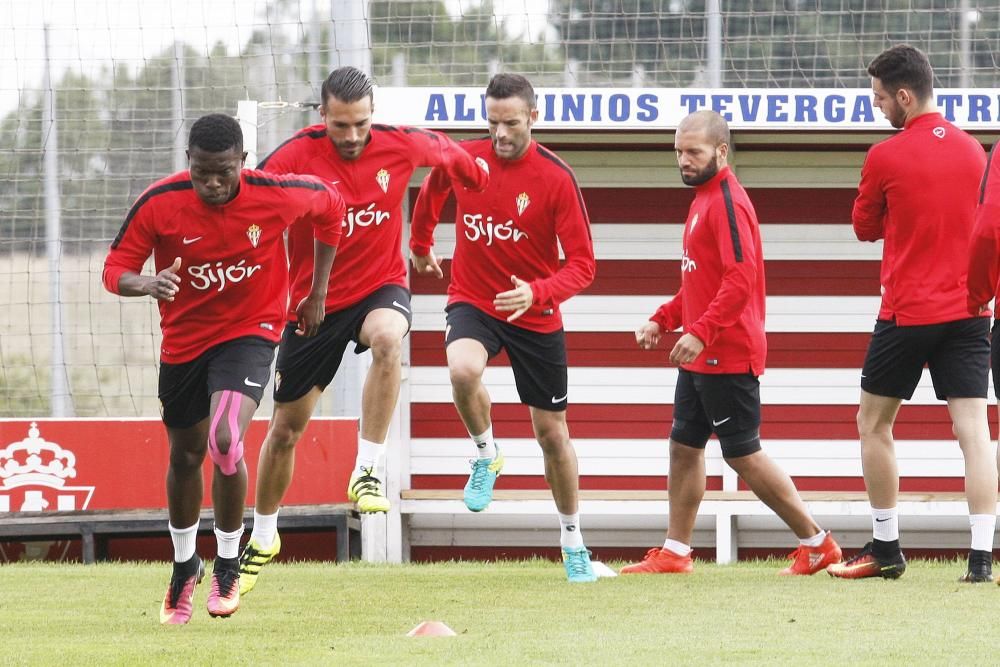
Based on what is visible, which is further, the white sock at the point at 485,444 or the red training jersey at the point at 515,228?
the white sock at the point at 485,444

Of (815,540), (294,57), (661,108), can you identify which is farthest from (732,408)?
(294,57)

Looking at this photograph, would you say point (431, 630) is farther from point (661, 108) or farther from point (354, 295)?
point (661, 108)

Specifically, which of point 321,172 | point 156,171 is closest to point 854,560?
point 321,172

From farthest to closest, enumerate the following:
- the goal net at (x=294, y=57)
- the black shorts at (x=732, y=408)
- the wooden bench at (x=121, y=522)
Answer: the goal net at (x=294, y=57) → the wooden bench at (x=121, y=522) → the black shorts at (x=732, y=408)

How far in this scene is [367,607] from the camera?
21.6 ft

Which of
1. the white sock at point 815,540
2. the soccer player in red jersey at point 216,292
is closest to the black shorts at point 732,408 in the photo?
the white sock at point 815,540

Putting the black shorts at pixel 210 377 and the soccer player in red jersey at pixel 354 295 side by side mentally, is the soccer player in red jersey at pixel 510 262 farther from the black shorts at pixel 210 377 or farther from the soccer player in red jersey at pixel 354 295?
the black shorts at pixel 210 377

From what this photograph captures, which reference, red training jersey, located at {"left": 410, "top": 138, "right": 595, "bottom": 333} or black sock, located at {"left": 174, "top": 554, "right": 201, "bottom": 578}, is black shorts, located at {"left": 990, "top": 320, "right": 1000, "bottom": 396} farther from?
black sock, located at {"left": 174, "top": 554, "right": 201, "bottom": 578}

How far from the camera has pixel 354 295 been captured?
687cm

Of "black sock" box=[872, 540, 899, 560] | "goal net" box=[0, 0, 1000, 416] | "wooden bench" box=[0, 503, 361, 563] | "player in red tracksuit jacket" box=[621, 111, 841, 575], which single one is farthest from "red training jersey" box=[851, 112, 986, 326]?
"goal net" box=[0, 0, 1000, 416]

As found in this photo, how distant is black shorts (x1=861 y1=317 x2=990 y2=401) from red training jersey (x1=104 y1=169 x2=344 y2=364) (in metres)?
2.62

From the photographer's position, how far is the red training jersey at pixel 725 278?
23.1 feet

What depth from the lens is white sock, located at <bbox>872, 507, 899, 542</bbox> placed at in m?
7.15

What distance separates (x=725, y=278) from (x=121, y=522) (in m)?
4.63
